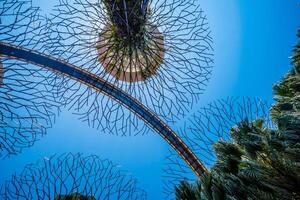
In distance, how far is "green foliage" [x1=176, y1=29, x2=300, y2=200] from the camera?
12.2 feet

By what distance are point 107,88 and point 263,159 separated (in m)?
3.21

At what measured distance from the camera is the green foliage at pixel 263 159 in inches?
146

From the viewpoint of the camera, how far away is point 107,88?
6277 millimetres

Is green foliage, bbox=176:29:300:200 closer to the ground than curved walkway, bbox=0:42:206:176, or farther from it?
closer to the ground

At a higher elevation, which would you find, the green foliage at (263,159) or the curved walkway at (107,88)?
the curved walkway at (107,88)

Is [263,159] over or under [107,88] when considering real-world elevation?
under

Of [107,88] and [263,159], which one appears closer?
[263,159]

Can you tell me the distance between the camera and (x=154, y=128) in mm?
7527

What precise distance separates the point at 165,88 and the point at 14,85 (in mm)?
2135

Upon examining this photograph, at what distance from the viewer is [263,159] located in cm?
428

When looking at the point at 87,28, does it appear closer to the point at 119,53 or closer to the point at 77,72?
the point at 119,53

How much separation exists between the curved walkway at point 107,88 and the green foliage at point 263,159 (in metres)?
1.38

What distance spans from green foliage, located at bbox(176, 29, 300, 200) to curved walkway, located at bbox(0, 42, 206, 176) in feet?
4.53

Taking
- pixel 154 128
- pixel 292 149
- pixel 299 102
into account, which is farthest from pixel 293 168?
pixel 154 128
